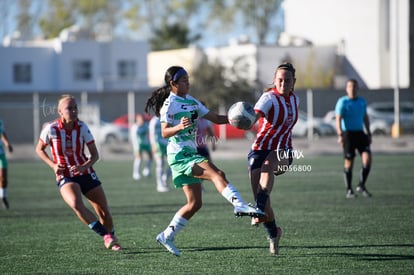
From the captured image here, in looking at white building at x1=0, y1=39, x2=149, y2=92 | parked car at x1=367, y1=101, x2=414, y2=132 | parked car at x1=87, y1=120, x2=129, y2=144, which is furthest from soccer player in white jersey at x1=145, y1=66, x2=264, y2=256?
white building at x1=0, y1=39, x2=149, y2=92

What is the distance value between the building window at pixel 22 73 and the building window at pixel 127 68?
619 cm

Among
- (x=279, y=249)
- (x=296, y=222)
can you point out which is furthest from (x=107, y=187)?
(x=279, y=249)

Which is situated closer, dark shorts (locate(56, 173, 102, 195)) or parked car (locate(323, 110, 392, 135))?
dark shorts (locate(56, 173, 102, 195))

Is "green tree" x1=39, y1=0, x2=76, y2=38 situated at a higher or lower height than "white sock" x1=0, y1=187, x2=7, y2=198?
higher

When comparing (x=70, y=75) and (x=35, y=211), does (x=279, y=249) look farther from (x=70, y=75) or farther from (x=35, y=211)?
(x=70, y=75)

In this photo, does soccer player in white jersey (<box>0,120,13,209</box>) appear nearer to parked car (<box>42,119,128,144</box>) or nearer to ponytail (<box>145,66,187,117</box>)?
ponytail (<box>145,66,187,117</box>)

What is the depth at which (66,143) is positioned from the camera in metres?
9.98

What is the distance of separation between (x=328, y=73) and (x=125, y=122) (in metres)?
17.4

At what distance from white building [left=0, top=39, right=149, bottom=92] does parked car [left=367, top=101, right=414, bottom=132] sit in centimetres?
1946

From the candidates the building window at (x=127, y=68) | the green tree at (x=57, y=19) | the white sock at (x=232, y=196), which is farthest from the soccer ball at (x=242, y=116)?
the green tree at (x=57, y=19)

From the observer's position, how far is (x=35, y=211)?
15.5 meters

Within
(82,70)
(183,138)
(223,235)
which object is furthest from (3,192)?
(82,70)

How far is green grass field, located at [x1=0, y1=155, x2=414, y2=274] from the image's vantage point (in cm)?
887

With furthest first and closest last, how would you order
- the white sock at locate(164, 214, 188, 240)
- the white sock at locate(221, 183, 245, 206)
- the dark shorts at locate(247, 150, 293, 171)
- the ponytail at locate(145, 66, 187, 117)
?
the dark shorts at locate(247, 150, 293, 171)
the white sock at locate(164, 214, 188, 240)
the ponytail at locate(145, 66, 187, 117)
the white sock at locate(221, 183, 245, 206)
